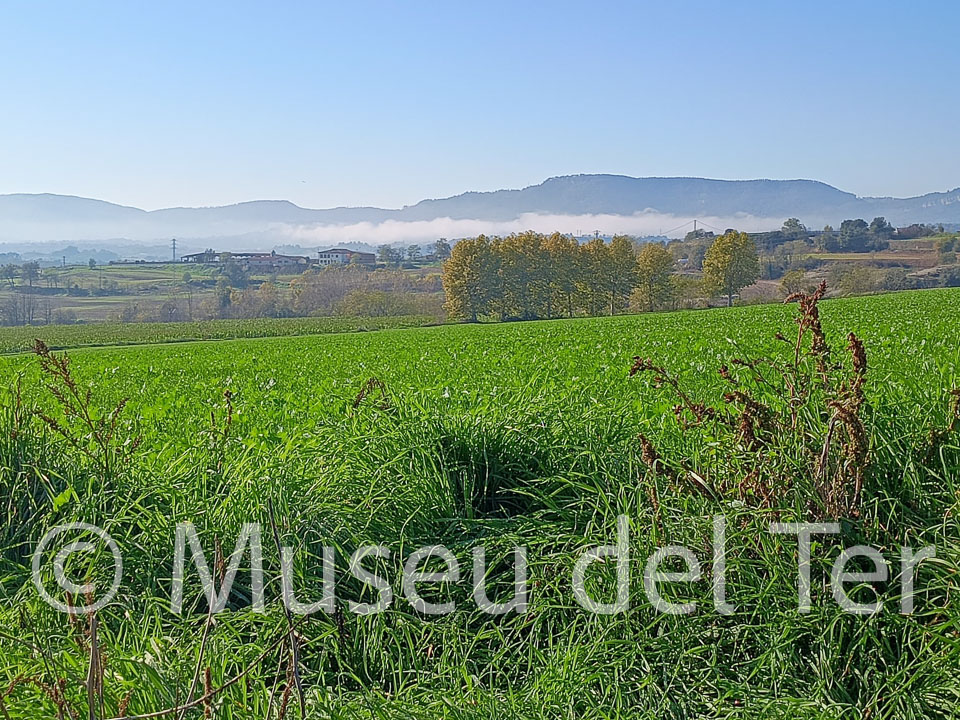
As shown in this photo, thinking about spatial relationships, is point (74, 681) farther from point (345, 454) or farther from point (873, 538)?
point (873, 538)

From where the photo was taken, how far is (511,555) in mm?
3619

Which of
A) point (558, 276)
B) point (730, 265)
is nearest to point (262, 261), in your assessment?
point (558, 276)

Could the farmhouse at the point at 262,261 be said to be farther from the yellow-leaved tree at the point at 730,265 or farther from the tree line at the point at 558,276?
the yellow-leaved tree at the point at 730,265

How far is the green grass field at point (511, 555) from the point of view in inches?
110

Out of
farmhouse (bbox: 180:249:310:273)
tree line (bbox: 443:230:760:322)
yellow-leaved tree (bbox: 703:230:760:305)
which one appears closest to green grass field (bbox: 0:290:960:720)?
tree line (bbox: 443:230:760:322)

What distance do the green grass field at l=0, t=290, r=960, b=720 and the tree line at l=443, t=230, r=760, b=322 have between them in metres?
84.6

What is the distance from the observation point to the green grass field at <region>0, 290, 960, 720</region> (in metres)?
2.80

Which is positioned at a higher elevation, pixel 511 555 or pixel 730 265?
pixel 730 265

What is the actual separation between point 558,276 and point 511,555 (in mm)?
86772

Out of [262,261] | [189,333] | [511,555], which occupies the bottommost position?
[189,333]

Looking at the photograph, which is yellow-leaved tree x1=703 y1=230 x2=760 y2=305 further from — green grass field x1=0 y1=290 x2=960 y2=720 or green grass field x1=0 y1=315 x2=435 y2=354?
green grass field x1=0 y1=290 x2=960 y2=720

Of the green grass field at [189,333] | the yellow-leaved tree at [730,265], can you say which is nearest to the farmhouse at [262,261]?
the green grass field at [189,333]

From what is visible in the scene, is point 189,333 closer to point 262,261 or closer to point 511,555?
point 511,555

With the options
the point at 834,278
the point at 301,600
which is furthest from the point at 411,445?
the point at 834,278
